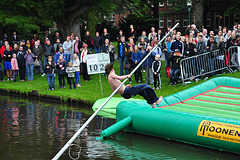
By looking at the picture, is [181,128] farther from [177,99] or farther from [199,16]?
[199,16]

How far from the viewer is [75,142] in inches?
443

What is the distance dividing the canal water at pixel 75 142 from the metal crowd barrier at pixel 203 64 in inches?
219

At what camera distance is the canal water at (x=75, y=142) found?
33.0 feet

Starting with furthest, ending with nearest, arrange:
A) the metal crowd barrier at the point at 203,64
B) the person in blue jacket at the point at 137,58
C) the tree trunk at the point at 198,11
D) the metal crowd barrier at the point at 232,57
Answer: the tree trunk at the point at 198,11
the person in blue jacket at the point at 137,58
the metal crowd barrier at the point at 232,57
the metal crowd barrier at the point at 203,64

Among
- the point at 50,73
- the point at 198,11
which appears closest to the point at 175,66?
the point at 50,73

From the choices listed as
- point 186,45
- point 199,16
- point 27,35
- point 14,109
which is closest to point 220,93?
point 186,45

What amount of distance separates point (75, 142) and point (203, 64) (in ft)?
31.4

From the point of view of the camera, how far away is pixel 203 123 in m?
10.9

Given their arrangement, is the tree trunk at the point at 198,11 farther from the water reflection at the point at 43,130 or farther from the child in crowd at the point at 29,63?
the water reflection at the point at 43,130

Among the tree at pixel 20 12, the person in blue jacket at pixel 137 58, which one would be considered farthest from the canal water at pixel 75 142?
the tree at pixel 20 12

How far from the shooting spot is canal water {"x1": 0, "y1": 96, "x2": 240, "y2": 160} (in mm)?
10070

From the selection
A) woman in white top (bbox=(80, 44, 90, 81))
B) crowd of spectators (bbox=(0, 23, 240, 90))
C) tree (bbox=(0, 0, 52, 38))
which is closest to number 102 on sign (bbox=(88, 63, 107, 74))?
crowd of spectators (bbox=(0, 23, 240, 90))

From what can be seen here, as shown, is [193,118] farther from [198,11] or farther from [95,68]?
[198,11]

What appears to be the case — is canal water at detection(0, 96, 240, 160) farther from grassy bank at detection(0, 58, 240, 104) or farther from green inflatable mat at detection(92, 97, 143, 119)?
grassy bank at detection(0, 58, 240, 104)
